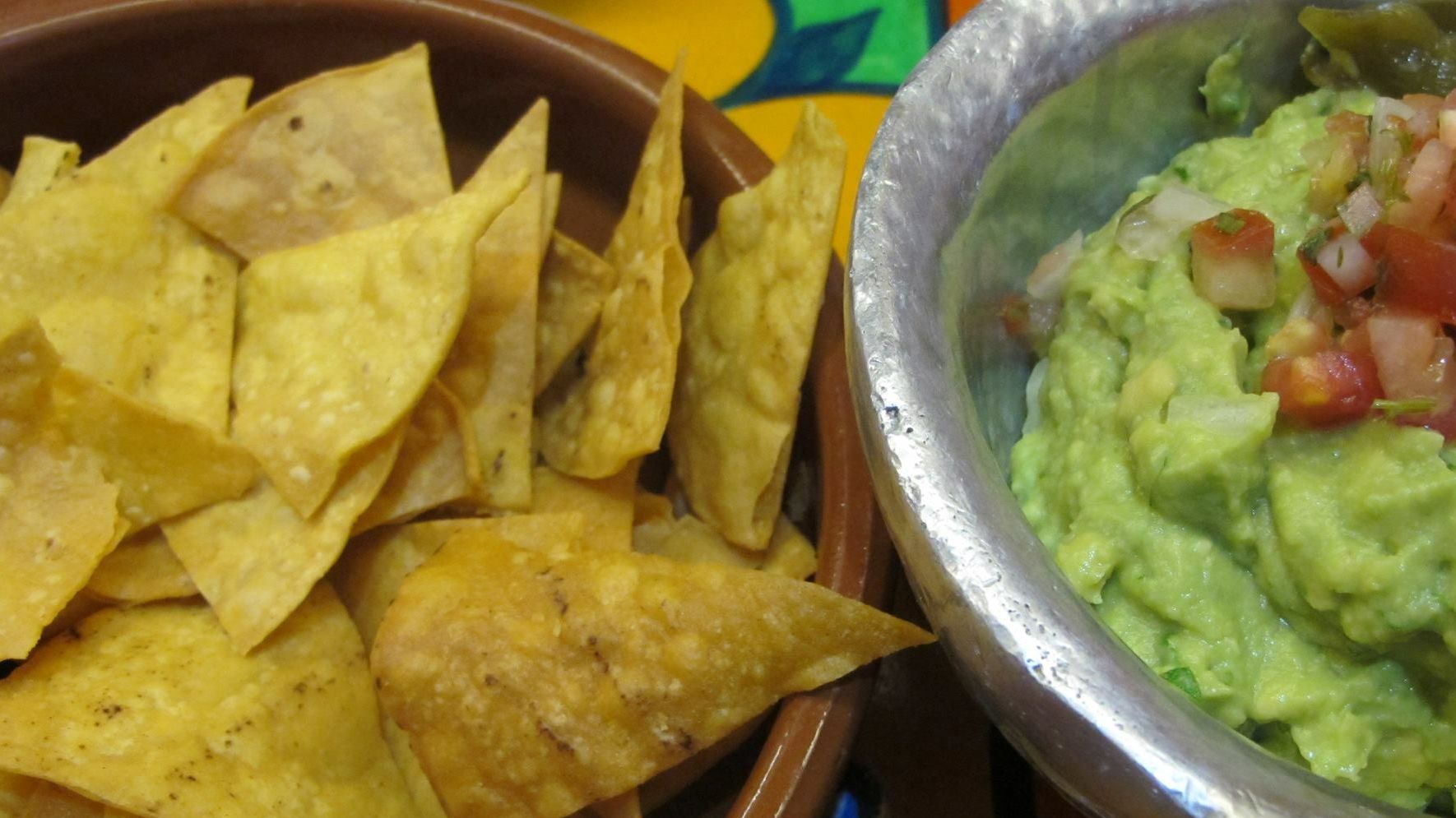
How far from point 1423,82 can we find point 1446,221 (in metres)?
0.25

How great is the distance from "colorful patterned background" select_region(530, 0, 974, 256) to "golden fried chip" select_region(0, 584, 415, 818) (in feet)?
2.94

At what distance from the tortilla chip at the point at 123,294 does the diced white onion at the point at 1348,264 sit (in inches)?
40.7

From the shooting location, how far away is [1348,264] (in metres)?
0.99

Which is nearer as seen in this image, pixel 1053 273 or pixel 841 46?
pixel 1053 273

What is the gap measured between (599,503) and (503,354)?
0.19m

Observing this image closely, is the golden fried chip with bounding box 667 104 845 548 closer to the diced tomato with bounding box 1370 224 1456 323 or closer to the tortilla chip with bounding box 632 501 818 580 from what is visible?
the tortilla chip with bounding box 632 501 818 580

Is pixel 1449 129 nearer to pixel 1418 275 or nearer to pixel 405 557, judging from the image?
pixel 1418 275

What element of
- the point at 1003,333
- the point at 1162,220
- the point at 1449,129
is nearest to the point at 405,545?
the point at 1003,333

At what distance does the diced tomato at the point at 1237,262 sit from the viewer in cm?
103

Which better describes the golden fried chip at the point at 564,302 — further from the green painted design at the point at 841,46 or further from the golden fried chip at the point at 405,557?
the green painted design at the point at 841,46

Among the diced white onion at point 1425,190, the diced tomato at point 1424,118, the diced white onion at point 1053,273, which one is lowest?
the diced white onion at point 1053,273

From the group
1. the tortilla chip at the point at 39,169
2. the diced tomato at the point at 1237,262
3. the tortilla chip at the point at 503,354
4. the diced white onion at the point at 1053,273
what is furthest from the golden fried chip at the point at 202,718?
the diced tomato at the point at 1237,262

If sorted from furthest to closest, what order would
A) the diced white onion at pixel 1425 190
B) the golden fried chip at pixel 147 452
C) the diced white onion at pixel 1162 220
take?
1. the golden fried chip at pixel 147 452
2. the diced white onion at pixel 1162 220
3. the diced white onion at pixel 1425 190

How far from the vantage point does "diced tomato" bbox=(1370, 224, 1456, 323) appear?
937 millimetres
